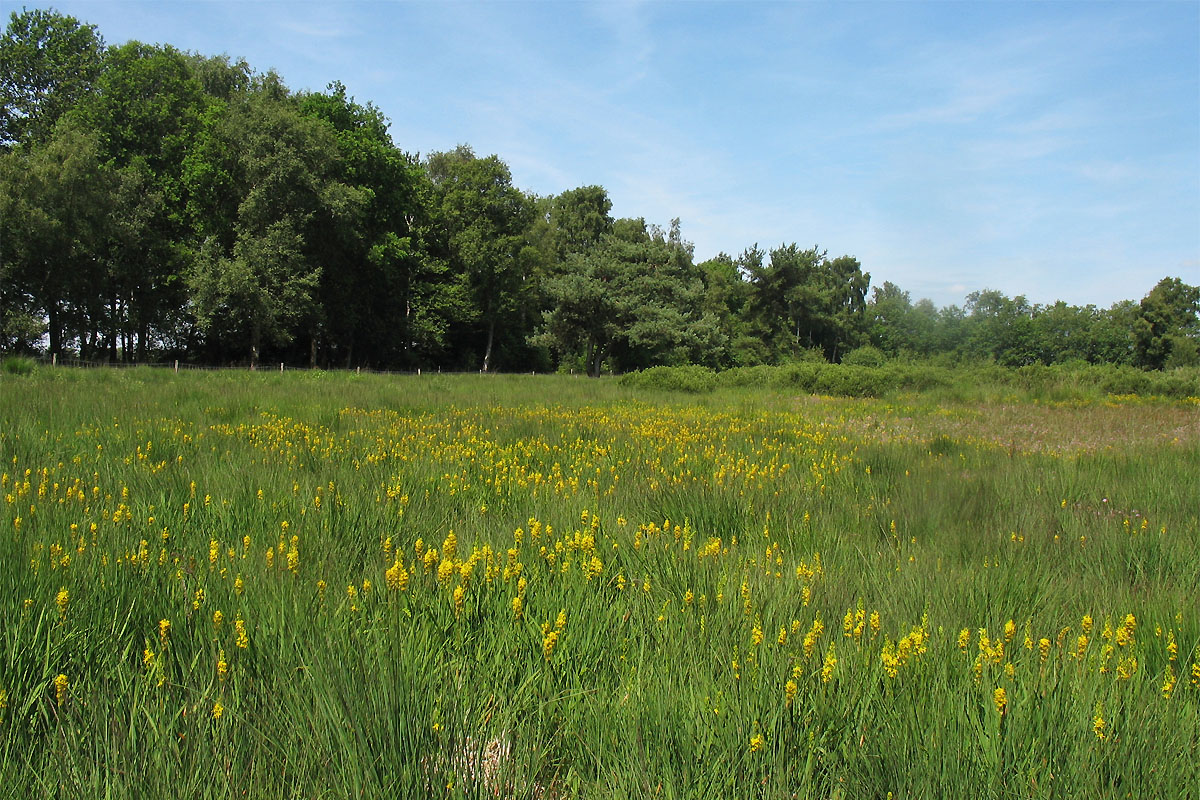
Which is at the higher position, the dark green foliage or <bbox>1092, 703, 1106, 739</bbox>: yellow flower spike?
the dark green foliage

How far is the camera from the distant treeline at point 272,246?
28.2 m

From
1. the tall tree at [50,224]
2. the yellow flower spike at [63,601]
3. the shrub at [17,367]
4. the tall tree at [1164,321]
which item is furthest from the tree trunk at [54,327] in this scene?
the tall tree at [1164,321]

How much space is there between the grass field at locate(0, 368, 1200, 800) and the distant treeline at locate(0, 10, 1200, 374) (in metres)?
27.1

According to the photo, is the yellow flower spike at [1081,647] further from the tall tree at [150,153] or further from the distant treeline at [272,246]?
the tall tree at [150,153]

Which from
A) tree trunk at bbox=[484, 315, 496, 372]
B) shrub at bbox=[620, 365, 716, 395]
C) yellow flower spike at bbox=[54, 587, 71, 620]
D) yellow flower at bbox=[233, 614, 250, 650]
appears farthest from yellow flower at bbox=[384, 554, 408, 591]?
tree trunk at bbox=[484, 315, 496, 372]

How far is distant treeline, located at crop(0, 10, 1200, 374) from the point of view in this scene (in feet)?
92.4

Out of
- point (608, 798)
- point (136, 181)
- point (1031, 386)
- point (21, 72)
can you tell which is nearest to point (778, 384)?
point (1031, 386)

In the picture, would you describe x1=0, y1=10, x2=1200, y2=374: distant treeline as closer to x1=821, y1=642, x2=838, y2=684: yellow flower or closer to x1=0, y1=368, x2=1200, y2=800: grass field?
x1=0, y1=368, x2=1200, y2=800: grass field

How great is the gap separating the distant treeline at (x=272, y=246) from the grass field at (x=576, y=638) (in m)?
27.1

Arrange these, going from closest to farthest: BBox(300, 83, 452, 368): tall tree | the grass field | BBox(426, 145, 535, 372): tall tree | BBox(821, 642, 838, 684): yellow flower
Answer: the grass field
BBox(821, 642, 838, 684): yellow flower
BBox(300, 83, 452, 368): tall tree
BBox(426, 145, 535, 372): tall tree

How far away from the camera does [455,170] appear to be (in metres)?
43.1

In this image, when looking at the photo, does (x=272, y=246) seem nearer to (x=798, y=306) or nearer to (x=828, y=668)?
(x=828, y=668)

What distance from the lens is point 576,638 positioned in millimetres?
2260

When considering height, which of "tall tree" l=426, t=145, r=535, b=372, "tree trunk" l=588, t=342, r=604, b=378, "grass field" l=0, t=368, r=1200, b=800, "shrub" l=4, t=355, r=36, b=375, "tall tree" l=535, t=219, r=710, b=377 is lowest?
"grass field" l=0, t=368, r=1200, b=800
